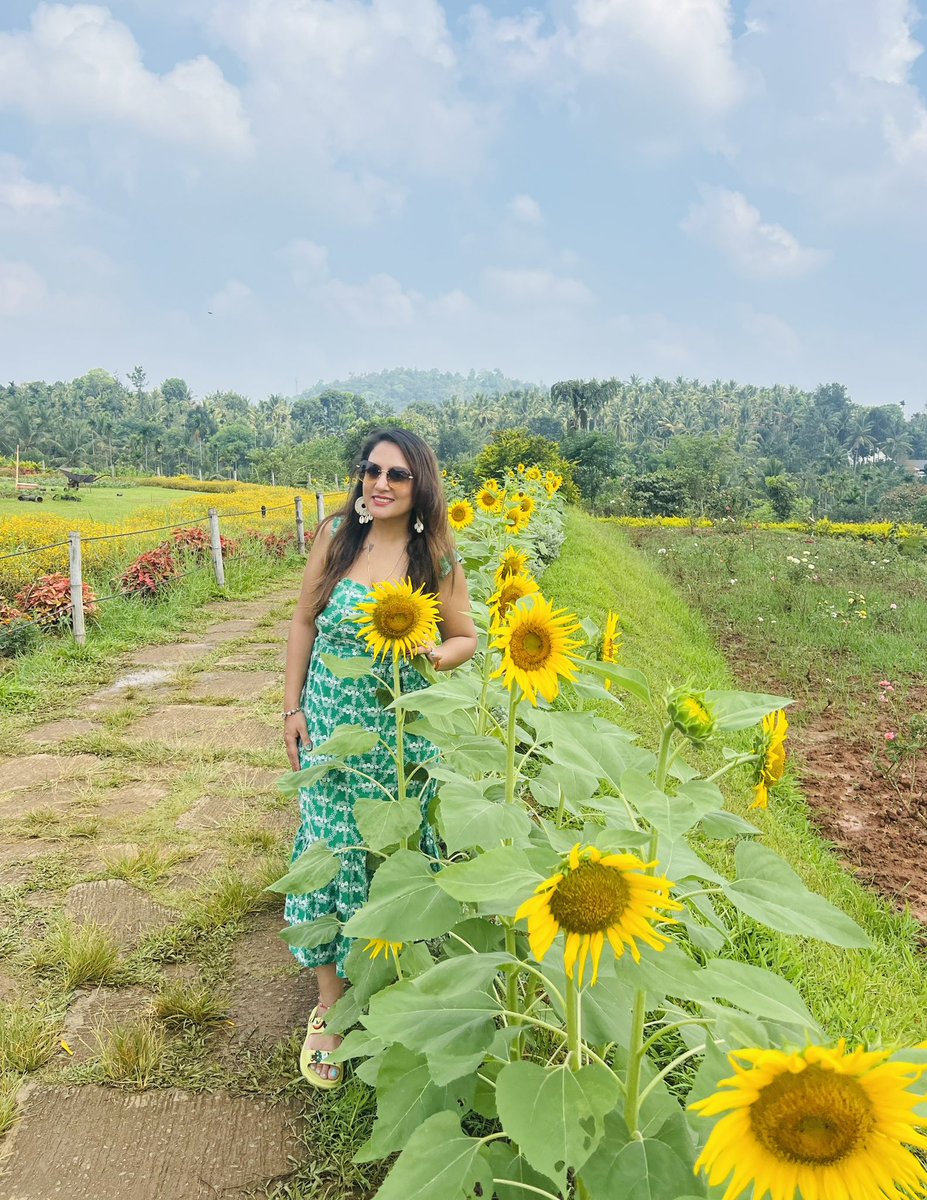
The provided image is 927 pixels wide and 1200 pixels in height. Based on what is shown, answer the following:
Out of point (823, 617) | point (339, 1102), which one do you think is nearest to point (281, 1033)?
point (339, 1102)

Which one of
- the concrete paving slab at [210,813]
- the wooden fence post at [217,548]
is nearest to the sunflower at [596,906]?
the concrete paving slab at [210,813]

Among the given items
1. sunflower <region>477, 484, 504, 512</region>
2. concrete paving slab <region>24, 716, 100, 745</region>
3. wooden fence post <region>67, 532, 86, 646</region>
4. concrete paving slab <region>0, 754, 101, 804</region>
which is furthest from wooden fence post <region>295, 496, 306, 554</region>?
concrete paving slab <region>0, 754, 101, 804</region>

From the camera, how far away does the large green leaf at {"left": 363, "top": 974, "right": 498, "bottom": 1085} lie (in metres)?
0.99

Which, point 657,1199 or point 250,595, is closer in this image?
point 657,1199

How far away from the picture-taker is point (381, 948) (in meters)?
1.38

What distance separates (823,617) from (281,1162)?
26.2 ft

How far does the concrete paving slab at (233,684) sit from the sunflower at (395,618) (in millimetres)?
3303

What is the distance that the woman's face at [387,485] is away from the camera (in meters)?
1.89

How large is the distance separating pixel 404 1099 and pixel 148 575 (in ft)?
21.4

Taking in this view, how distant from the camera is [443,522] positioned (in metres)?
2.00

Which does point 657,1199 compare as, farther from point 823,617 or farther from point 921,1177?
point 823,617

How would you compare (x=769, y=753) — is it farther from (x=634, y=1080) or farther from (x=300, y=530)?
(x=300, y=530)

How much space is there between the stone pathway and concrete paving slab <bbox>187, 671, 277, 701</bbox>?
348 mm

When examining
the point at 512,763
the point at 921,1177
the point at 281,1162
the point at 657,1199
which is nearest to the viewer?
the point at 921,1177
